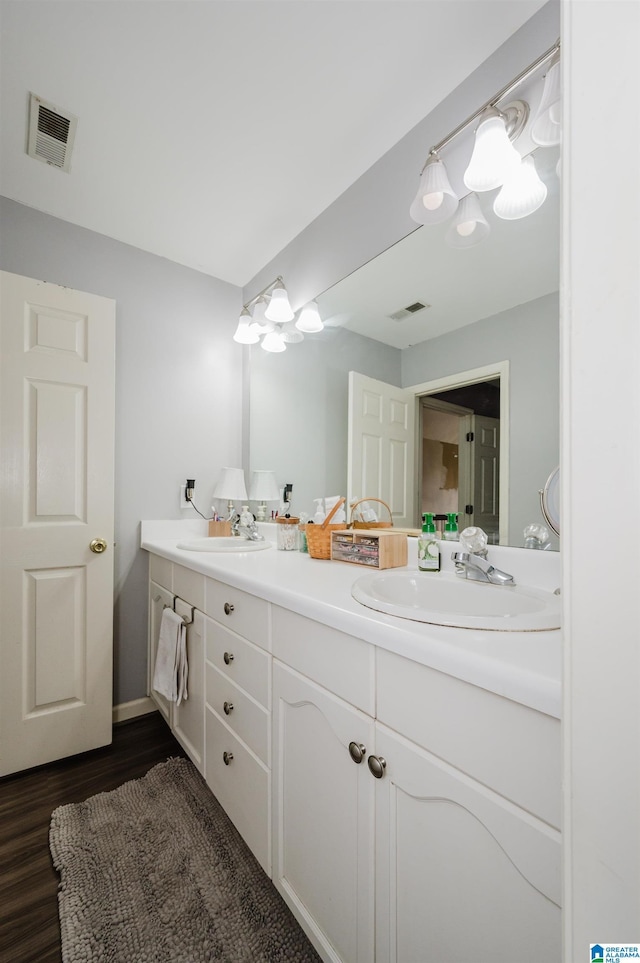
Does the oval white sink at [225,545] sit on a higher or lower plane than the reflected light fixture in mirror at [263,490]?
lower

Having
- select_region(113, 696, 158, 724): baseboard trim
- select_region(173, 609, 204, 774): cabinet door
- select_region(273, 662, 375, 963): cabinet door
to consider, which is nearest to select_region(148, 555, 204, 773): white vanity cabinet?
select_region(173, 609, 204, 774): cabinet door

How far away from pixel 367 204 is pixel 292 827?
198 cm

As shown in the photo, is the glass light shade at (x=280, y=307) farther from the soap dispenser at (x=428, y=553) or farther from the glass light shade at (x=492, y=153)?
the soap dispenser at (x=428, y=553)

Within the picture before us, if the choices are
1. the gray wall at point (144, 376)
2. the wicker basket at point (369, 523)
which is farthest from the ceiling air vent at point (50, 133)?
the wicker basket at point (369, 523)

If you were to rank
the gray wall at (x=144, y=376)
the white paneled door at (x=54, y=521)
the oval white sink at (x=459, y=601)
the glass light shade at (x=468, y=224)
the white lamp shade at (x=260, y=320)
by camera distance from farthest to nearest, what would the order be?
the white lamp shade at (x=260, y=320), the gray wall at (x=144, y=376), the white paneled door at (x=54, y=521), the glass light shade at (x=468, y=224), the oval white sink at (x=459, y=601)

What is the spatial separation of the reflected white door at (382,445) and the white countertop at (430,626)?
0.18 m

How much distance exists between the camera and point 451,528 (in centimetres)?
128

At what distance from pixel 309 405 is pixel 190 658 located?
118cm

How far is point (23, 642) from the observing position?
1654 mm

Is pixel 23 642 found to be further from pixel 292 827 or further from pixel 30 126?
pixel 30 126

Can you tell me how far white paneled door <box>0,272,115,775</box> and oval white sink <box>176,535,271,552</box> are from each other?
0.37 metres

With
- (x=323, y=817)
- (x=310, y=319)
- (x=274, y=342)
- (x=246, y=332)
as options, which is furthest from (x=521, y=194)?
(x=323, y=817)

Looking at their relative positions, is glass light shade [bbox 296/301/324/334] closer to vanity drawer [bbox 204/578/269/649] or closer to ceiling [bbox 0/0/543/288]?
ceiling [bbox 0/0/543/288]

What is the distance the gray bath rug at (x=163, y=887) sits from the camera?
968 millimetres
